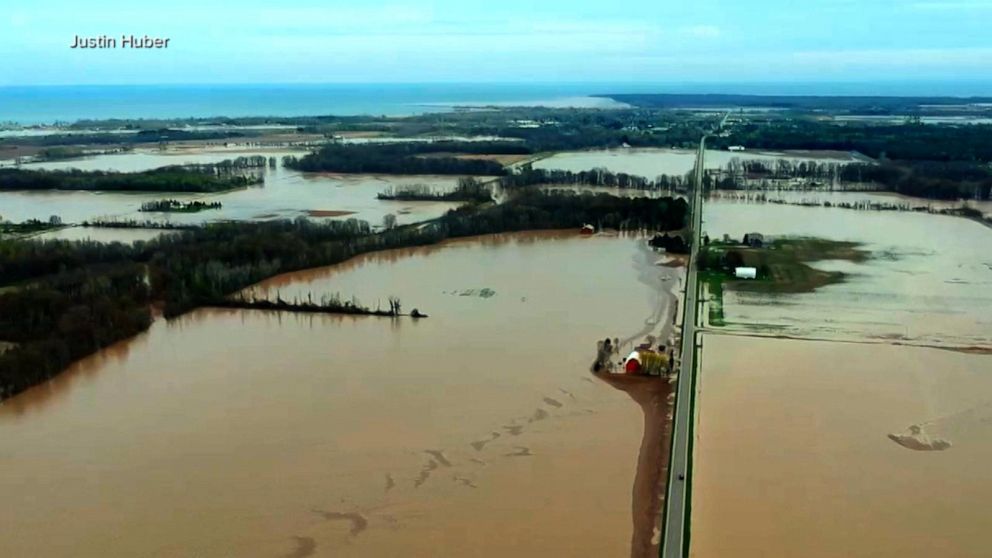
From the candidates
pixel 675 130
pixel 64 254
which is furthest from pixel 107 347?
pixel 675 130

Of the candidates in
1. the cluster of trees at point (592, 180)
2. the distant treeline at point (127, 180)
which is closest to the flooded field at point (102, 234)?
the distant treeline at point (127, 180)

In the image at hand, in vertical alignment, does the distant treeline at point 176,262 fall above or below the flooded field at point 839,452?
above

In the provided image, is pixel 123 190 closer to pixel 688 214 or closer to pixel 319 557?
pixel 688 214

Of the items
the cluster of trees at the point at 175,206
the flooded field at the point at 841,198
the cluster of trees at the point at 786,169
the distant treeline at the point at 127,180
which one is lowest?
the cluster of trees at the point at 175,206

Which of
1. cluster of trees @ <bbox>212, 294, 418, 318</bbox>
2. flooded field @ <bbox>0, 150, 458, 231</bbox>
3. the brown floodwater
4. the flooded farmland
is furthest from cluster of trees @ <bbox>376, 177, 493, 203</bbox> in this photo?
the flooded farmland

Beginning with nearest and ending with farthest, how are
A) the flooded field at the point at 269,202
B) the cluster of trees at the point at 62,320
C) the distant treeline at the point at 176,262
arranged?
the cluster of trees at the point at 62,320 → the distant treeline at the point at 176,262 → the flooded field at the point at 269,202

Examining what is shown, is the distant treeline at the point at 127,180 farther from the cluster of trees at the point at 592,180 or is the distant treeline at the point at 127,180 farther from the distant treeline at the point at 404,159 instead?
the cluster of trees at the point at 592,180
